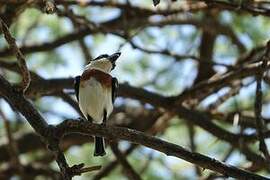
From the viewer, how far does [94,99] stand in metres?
4.17

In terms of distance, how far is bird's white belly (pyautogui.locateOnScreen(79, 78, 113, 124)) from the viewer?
4.17 m

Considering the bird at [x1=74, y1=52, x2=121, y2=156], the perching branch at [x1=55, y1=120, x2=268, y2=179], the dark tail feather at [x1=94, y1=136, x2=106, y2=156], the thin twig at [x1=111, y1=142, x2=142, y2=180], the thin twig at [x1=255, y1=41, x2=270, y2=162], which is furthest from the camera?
the thin twig at [x1=111, y1=142, x2=142, y2=180]

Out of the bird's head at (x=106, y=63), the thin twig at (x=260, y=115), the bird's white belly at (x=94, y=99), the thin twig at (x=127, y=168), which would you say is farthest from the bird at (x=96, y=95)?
the thin twig at (x=260, y=115)

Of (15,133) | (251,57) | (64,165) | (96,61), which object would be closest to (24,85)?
(64,165)

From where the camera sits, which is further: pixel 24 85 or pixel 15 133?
pixel 15 133

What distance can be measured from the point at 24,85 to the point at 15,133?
3.65m

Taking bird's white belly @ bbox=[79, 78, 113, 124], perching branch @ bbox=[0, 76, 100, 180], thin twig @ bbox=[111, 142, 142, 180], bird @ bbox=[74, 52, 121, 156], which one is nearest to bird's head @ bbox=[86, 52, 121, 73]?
bird @ bbox=[74, 52, 121, 156]

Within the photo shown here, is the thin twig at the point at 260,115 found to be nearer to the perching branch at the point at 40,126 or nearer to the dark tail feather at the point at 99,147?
the dark tail feather at the point at 99,147

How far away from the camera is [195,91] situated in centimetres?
511

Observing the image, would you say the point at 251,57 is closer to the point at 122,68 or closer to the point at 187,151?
the point at 122,68

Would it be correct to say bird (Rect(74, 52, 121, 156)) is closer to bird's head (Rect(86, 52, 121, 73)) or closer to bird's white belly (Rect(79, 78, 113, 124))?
bird's white belly (Rect(79, 78, 113, 124))

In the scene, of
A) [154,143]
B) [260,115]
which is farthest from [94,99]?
[154,143]

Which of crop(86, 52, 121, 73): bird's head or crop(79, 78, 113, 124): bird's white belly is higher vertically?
crop(86, 52, 121, 73): bird's head

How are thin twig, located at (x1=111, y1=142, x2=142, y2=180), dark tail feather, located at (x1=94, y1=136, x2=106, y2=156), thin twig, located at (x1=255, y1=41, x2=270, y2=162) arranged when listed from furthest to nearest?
thin twig, located at (x1=111, y1=142, x2=142, y2=180) → dark tail feather, located at (x1=94, y1=136, x2=106, y2=156) → thin twig, located at (x1=255, y1=41, x2=270, y2=162)
